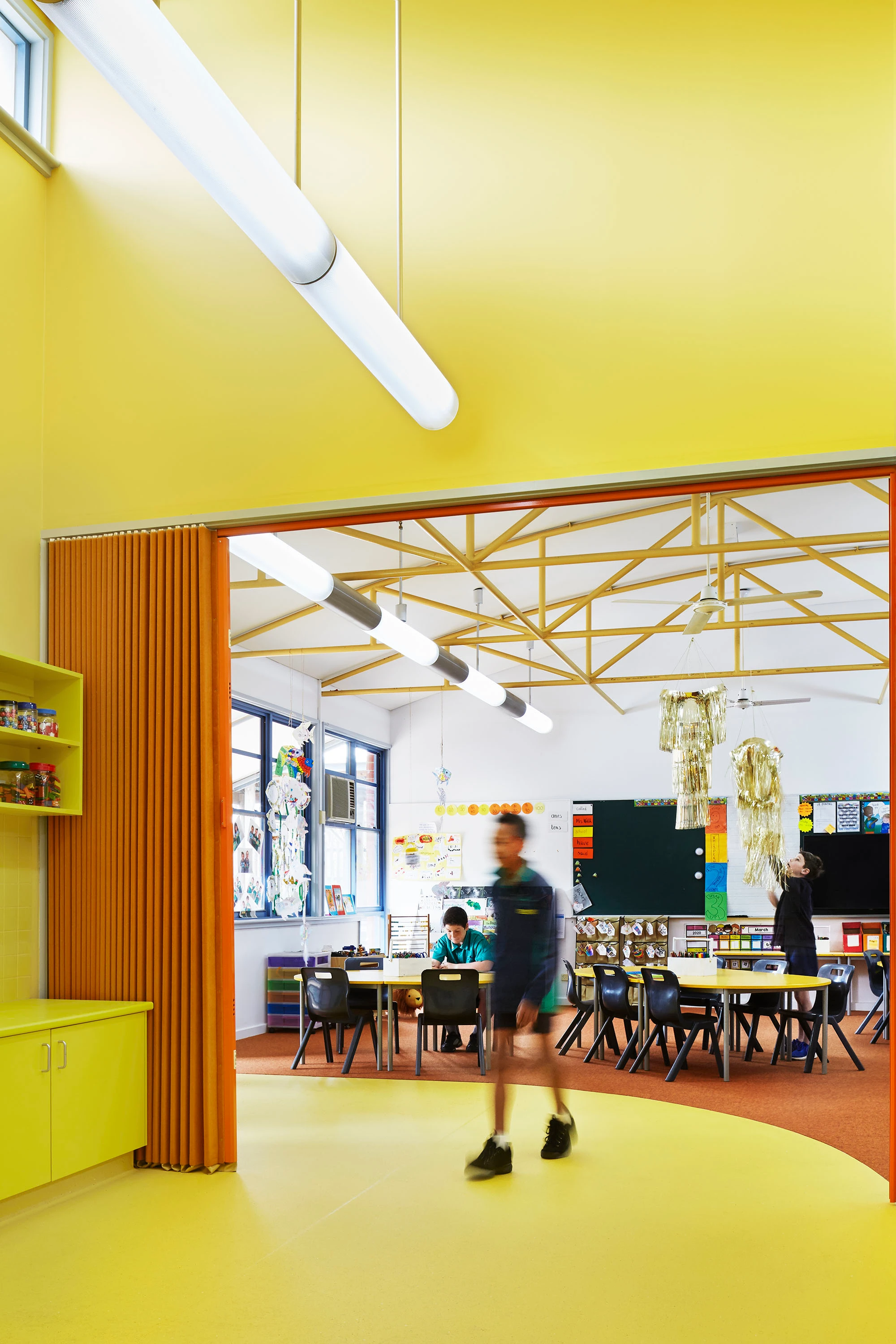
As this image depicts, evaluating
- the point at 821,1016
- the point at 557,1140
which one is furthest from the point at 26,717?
the point at 821,1016

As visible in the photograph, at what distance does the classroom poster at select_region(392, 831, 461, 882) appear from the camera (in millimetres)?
15516

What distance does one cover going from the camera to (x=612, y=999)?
8930mm

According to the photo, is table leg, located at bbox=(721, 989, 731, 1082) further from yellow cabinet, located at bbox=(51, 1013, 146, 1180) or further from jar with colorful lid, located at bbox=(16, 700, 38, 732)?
jar with colorful lid, located at bbox=(16, 700, 38, 732)

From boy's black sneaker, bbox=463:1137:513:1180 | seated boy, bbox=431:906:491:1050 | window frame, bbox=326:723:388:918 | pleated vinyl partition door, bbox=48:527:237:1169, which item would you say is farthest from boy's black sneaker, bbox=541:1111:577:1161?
window frame, bbox=326:723:388:918

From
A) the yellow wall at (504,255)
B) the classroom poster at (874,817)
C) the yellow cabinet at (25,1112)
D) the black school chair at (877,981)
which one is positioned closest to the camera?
the yellow cabinet at (25,1112)

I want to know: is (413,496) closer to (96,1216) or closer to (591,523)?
(96,1216)

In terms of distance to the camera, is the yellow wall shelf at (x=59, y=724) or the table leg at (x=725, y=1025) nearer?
the yellow wall shelf at (x=59, y=724)

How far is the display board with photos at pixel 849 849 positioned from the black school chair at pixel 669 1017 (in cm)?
542

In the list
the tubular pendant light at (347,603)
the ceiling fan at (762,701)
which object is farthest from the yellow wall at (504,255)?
the ceiling fan at (762,701)

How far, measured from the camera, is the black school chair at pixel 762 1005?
934cm

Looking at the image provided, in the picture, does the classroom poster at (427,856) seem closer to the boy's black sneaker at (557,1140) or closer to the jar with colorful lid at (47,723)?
the boy's black sneaker at (557,1140)

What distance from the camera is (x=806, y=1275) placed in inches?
158

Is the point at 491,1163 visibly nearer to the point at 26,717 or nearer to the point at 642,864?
the point at 26,717

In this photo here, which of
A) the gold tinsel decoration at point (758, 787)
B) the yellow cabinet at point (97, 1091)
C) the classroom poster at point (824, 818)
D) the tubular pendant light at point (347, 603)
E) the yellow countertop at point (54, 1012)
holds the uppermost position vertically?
the tubular pendant light at point (347, 603)
